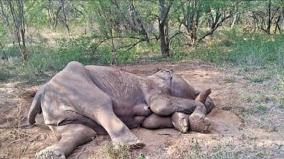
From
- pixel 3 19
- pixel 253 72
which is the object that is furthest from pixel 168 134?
pixel 3 19

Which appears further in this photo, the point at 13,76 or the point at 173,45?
the point at 173,45

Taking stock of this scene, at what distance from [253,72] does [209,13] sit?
4799mm

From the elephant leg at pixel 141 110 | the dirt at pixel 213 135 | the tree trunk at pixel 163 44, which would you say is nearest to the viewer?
the dirt at pixel 213 135

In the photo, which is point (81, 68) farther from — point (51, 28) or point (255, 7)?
point (51, 28)

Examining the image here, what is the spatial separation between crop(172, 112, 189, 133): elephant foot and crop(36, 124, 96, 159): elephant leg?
2.94ft

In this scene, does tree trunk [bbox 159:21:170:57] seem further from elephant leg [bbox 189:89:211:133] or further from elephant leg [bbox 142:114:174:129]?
elephant leg [bbox 189:89:211:133]

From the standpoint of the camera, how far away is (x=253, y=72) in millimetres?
7898

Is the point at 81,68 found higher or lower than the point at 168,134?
higher

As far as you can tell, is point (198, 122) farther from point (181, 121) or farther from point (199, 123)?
point (181, 121)

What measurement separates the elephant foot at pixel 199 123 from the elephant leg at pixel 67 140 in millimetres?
1015

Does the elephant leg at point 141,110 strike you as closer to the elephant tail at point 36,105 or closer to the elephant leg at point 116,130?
the elephant leg at point 116,130

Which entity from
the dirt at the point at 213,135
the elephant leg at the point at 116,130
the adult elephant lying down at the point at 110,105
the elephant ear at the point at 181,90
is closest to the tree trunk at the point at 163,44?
the dirt at the point at 213,135

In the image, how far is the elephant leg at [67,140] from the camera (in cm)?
413

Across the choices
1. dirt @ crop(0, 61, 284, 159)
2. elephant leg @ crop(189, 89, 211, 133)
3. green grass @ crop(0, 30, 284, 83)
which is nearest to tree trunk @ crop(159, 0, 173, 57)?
green grass @ crop(0, 30, 284, 83)
